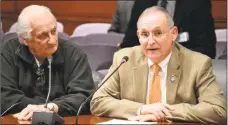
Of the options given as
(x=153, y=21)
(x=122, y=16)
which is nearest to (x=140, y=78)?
(x=153, y=21)

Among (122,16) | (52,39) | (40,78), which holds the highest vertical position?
(52,39)

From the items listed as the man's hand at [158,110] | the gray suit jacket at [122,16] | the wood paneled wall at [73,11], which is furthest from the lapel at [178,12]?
the wood paneled wall at [73,11]

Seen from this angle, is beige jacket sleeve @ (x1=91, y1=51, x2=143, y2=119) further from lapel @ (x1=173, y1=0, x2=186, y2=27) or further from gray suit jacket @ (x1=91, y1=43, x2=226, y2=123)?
lapel @ (x1=173, y1=0, x2=186, y2=27)

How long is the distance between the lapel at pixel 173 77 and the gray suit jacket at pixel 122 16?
121 inches

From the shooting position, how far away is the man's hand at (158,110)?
2.75m

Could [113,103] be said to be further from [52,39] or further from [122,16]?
[122,16]

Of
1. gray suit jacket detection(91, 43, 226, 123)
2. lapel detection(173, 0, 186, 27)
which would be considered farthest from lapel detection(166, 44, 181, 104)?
lapel detection(173, 0, 186, 27)

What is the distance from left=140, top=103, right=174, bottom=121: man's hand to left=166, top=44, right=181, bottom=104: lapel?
170 mm

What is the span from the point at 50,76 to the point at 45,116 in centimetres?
65

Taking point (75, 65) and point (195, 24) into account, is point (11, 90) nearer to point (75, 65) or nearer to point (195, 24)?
point (75, 65)

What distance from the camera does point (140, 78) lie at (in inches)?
121

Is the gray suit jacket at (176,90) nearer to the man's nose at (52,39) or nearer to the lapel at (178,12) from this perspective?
the man's nose at (52,39)

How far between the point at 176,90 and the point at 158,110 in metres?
0.27

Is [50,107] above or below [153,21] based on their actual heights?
below
